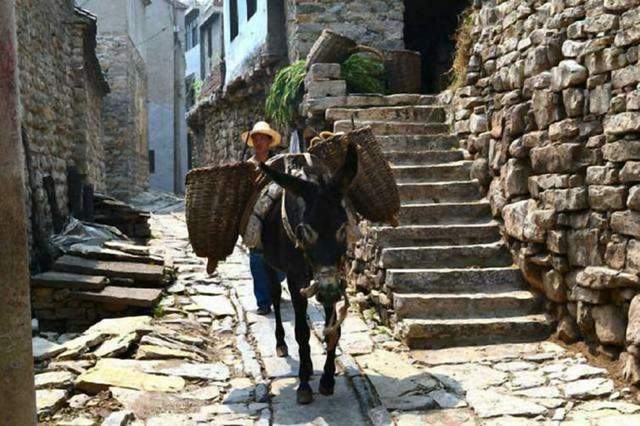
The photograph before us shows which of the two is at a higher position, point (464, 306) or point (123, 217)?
point (123, 217)

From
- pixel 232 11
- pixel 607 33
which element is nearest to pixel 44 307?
pixel 607 33

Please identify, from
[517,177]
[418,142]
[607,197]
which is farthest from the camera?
[418,142]

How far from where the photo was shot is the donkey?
14.4 feet

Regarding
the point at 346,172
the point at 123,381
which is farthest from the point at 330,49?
the point at 123,381

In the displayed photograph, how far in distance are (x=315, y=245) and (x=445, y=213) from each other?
11.2ft

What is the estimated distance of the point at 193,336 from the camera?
6645mm

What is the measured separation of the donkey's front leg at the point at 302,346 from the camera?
4812 mm

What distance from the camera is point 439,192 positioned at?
7.86 meters

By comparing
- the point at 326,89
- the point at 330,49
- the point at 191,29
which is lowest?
the point at 326,89

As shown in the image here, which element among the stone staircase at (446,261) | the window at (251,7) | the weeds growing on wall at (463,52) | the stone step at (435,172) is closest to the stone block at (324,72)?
the stone staircase at (446,261)

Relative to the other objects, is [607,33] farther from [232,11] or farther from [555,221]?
[232,11]

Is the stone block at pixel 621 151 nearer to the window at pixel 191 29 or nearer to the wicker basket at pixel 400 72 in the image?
the wicker basket at pixel 400 72

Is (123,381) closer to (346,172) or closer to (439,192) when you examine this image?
(346,172)

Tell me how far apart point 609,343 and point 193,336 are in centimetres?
361
